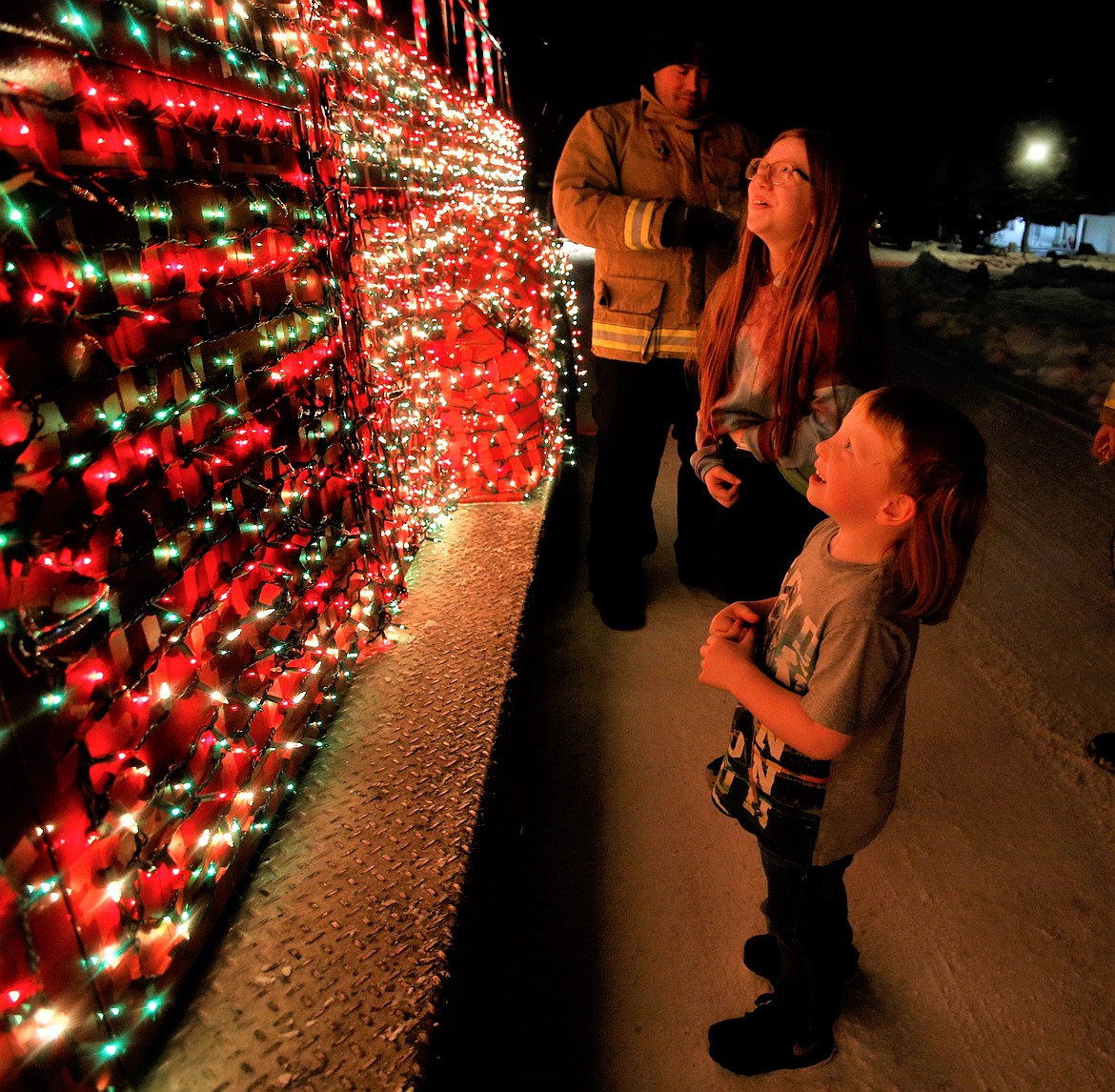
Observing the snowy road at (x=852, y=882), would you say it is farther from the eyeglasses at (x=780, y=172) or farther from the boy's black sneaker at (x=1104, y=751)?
the eyeglasses at (x=780, y=172)

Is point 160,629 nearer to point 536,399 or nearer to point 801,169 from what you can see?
point 801,169

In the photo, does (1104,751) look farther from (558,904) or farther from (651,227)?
(651,227)

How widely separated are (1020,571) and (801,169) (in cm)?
274

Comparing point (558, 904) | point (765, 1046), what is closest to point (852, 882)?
point (765, 1046)

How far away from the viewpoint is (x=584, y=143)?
3.03 metres

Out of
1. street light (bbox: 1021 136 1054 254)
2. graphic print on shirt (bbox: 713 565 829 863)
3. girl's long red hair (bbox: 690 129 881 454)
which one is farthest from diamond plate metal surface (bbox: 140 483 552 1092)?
street light (bbox: 1021 136 1054 254)

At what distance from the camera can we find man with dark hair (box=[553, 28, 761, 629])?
9.42 ft

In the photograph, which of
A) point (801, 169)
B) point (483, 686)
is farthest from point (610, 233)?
point (483, 686)

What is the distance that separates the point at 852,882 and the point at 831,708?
43.5 inches

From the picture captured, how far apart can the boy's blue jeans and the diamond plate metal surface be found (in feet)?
2.22

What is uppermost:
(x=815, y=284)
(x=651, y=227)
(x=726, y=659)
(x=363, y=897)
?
(x=651, y=227)

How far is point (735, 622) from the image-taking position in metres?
1.67

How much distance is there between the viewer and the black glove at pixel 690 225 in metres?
2.78

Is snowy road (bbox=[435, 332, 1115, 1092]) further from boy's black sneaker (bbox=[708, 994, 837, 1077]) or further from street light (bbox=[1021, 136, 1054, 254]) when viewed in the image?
street light (bbox=[1021, 136, 1054, 254])
